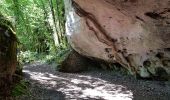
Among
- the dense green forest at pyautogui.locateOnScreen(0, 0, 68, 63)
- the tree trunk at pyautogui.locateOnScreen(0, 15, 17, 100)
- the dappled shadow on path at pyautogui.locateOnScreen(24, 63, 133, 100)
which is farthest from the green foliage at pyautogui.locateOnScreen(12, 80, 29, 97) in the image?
the dense green forest at pyautogui.locateOnScreen(0, 0, 68, 63)

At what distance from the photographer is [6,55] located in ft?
23.0

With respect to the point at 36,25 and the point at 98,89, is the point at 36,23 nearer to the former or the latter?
the point at 36,25

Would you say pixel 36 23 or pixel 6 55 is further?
pixel 36 23

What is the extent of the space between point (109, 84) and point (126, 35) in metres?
2.08

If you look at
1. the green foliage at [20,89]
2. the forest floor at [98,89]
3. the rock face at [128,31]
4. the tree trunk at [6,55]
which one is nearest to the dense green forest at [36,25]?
the rock face at [128,31]

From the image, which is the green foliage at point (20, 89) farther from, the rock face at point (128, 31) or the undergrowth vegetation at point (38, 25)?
the undergrowth vegetation at point (38, 25)

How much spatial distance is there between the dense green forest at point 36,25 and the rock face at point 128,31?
8090mm

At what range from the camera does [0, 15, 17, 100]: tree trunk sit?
687 centimetres

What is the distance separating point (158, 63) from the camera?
35.9 feet

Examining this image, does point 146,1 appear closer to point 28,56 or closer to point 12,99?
point 12,99

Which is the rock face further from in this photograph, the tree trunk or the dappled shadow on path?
the tree trunk

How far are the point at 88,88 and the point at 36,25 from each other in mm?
17911

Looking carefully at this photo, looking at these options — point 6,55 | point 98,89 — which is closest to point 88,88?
point 98,89

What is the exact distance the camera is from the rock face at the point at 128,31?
33.3ft
